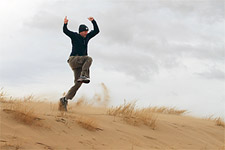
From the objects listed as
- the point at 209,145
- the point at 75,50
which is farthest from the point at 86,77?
the point at 209,145

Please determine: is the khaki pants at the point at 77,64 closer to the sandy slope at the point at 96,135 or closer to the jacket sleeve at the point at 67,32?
the jacket sleeve at the point at 67,32

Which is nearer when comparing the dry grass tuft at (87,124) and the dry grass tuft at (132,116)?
the dry grass tuft at (87,124)

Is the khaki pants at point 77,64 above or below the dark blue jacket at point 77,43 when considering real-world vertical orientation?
below

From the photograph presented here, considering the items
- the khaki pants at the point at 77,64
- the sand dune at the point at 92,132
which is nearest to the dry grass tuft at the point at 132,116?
the sand dune at the point at 92,132

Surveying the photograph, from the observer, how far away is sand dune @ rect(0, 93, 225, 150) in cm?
493

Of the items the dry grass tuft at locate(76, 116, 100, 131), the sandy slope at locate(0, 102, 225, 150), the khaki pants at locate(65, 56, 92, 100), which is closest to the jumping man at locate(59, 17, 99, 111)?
the khaki pants at locate(65, 56, 92, 100)

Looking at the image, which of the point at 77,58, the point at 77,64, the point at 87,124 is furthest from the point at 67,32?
the point at 87,124

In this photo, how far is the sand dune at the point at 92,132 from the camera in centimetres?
493

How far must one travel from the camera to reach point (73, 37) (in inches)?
290

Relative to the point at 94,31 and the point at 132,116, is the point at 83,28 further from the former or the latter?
the point at 132,116

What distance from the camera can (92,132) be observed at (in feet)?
19.3

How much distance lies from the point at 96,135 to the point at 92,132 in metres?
0.11

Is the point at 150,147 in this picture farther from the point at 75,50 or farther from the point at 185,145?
the point at 75,50

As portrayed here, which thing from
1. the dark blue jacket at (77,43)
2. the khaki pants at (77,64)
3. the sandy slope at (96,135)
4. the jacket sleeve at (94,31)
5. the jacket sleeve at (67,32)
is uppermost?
the jacket sleeve at (94,31)
